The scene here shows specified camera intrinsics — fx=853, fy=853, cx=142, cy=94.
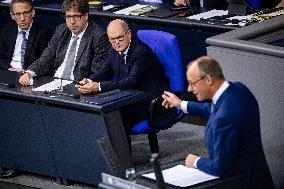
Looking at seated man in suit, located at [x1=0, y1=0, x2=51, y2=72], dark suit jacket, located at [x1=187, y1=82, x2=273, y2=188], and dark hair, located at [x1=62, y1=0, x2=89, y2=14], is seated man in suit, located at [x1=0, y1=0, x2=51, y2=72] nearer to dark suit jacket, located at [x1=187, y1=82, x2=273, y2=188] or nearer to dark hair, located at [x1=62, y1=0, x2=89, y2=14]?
dark hair, located at [x1=62, y1=0, x2=89, y2=14]

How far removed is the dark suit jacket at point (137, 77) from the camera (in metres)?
6.44

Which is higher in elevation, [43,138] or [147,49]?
[147,49]

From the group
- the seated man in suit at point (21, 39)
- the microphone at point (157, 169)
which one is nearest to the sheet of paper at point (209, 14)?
the seated man in suit at point (21, 39)

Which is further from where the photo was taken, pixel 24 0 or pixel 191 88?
pixel 24 0

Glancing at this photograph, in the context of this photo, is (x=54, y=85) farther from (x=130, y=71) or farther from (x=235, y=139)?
(x=235, y=139)

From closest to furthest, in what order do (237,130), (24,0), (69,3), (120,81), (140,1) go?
(237,130) < (120,81) < (69,3) < (24,0) < (140,1)

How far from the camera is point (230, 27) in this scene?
25.5ft

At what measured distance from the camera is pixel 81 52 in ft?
22.8

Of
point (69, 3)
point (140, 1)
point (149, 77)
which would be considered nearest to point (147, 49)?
point (149, 77)

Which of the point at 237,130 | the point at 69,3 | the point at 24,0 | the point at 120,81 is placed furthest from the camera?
the point at 24,0

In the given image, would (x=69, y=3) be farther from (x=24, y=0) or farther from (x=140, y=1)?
(x=140, y=1)

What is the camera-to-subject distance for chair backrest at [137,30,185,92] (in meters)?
6.46

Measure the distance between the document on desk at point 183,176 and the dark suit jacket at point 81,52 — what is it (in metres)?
2.22

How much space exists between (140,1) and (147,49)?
289 cm
